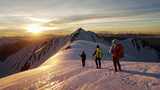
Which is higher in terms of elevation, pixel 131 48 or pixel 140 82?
pixel 140 82

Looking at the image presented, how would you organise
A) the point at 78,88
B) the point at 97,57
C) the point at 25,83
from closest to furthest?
the point at 78,88
the point at 25,83
the point at 97,57

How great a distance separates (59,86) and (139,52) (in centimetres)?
12019

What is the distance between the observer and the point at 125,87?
1347 centimetres

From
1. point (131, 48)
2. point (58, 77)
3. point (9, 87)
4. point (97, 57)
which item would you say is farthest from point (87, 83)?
point (131, 48)

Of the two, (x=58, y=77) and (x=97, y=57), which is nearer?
(x=58, y=77)

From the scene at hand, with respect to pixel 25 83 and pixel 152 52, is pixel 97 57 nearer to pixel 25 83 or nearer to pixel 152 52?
pixel 25 83

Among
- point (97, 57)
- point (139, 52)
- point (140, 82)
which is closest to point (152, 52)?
point (139, 52)

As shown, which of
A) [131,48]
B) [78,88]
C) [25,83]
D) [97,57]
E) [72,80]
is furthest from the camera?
[131,48]

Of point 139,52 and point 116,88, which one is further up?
point 116,88

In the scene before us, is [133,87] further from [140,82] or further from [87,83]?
[87,83]

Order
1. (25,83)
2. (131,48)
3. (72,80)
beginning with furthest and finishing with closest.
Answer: (131,48), (25,83), (72,80)

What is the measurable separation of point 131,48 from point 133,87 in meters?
118

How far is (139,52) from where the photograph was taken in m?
132

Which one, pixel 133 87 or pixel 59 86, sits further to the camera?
pixel 59 86
